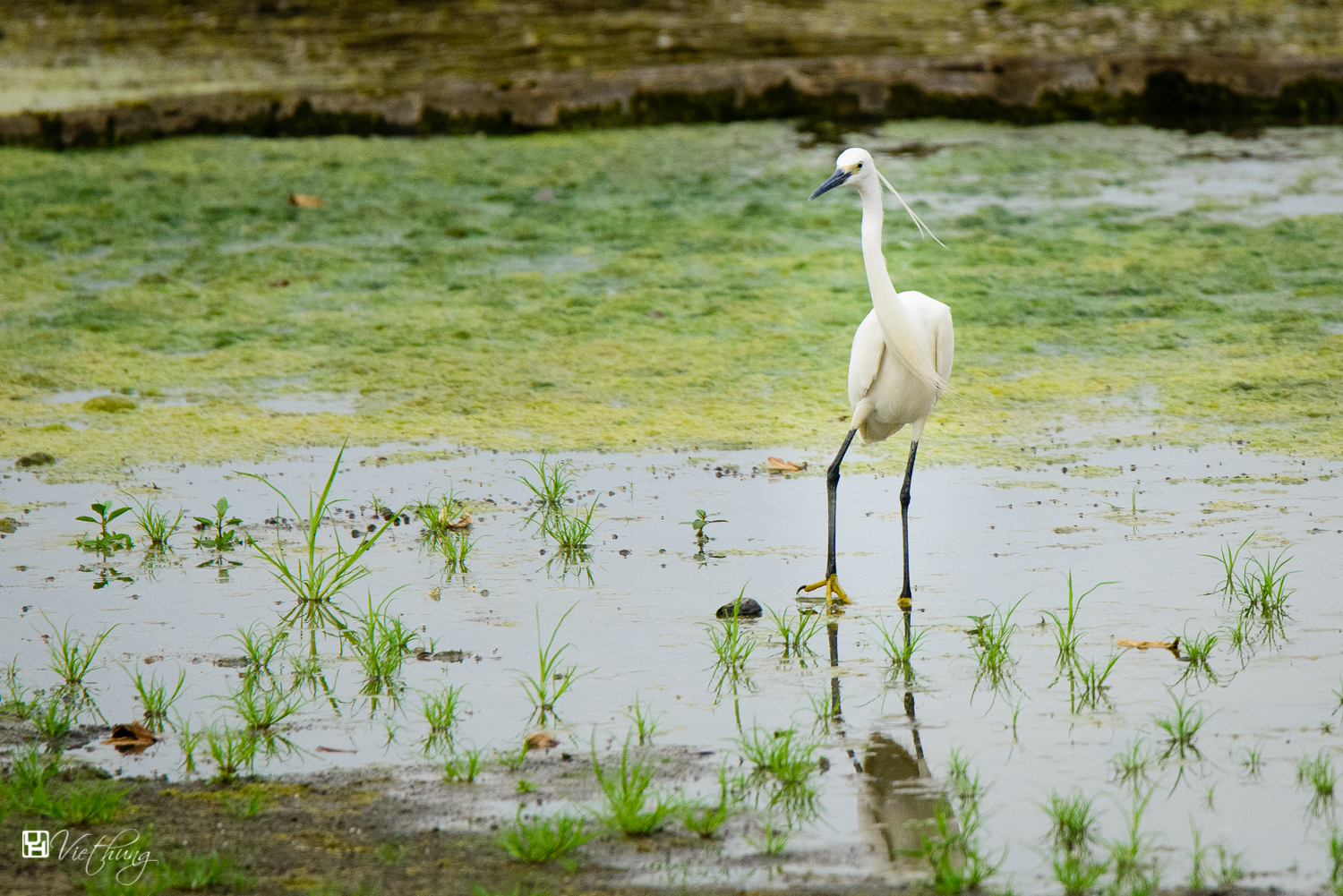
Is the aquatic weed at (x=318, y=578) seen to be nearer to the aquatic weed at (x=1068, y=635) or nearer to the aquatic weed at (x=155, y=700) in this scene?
the aquatic weed at (x=155, y=700)

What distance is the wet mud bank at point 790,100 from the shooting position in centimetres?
1062

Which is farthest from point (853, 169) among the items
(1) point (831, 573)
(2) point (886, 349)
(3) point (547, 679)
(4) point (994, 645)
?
(3) point (547, 679)

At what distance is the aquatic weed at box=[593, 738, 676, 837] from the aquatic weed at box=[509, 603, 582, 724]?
33 centimetres

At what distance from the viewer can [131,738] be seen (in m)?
3.00

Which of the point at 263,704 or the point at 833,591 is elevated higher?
the point at 833,591

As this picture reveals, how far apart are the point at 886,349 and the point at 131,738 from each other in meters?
2.38

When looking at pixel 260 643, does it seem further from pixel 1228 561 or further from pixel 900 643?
pixel 1228 561

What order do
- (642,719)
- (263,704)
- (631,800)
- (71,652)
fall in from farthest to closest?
(71,652)
(263,704)
(642,719)
(631,800)

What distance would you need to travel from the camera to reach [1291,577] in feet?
12.3

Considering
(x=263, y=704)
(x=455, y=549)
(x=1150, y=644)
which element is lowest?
(x=263, y=704)

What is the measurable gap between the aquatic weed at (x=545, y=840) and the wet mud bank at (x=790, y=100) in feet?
28.0

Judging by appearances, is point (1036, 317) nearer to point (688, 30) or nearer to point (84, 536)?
point (84, 536)

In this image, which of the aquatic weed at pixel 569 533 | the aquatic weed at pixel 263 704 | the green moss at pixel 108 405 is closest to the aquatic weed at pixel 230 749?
the aquatic weed at pixel 263 704

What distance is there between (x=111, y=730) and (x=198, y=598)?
0.89 meters
